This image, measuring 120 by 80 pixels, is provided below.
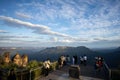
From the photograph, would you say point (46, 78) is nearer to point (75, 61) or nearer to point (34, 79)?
point (34, 79)

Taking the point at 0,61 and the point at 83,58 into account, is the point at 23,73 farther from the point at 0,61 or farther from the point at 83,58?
the point at 0,61

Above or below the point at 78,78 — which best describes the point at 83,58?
above

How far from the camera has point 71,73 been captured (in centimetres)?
1805

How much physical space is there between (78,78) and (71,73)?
0.98 meters

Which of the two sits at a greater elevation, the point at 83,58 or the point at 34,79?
the point at 83,58

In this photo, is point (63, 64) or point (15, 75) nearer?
point (15, 75)

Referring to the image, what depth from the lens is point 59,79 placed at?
1688cm

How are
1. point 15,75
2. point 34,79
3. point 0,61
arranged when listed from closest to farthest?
point 34,79 < point 15,75 < point 0,61

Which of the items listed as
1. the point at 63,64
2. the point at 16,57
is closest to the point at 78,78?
the point at 63,64

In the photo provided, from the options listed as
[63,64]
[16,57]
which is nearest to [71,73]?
[63,64]

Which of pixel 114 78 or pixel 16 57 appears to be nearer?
pixel 114 78

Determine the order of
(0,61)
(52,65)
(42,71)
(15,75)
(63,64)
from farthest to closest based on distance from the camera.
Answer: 1. (0,61)
2. (63,64)
3. (52,65)
4. (42,71)
5. (15,75)

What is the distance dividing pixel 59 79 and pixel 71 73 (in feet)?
6.03

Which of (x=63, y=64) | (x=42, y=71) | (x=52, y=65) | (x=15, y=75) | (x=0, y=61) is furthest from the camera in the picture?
(x=0, y=61)
